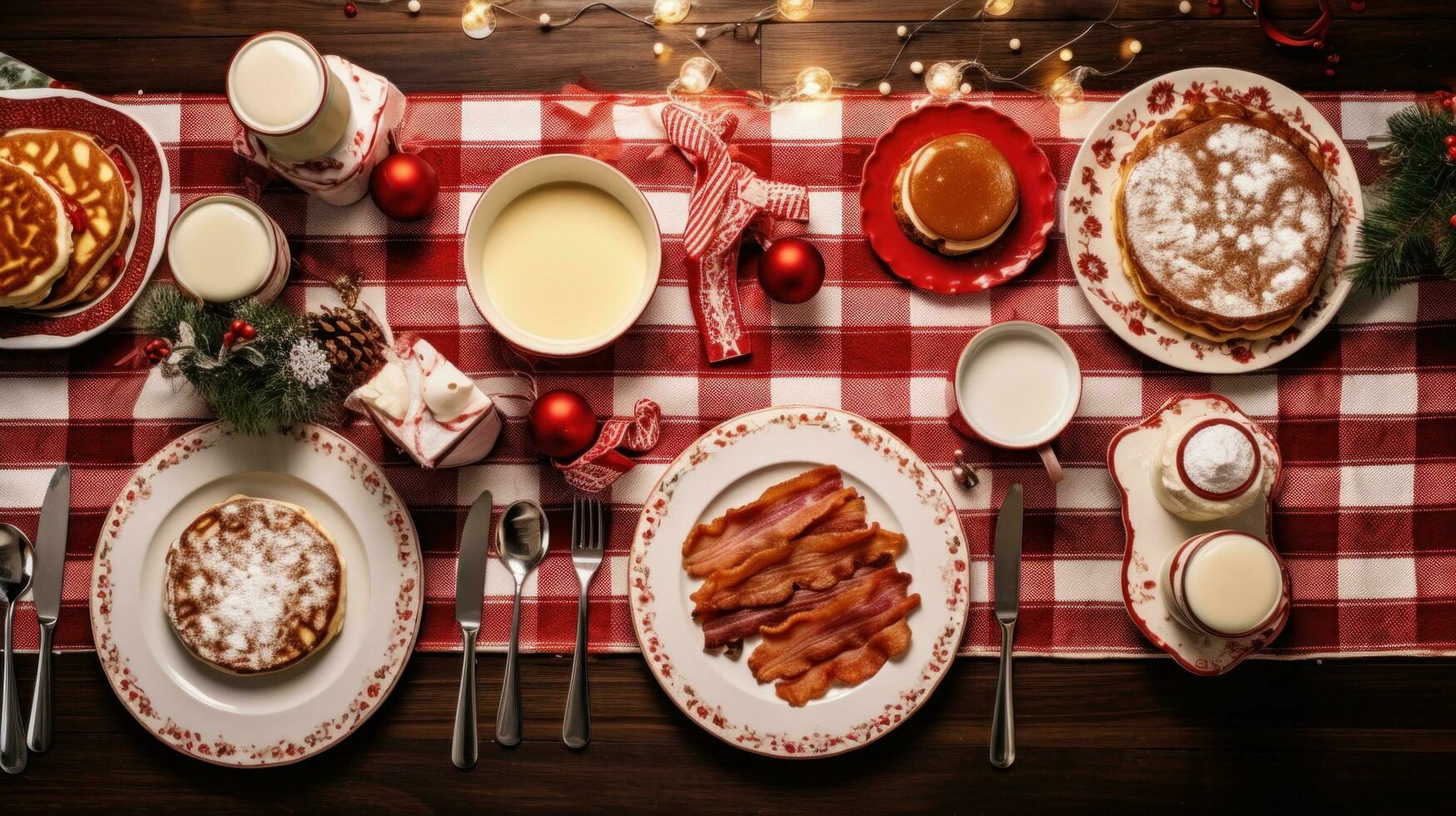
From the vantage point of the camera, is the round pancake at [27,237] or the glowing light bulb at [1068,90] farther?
the glowing light bulb at [1068,90]

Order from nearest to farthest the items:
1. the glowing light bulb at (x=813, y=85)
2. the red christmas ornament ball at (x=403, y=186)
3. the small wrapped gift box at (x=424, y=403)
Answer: the small wrapped gift box at (x=424, y=403), the red christmas ornament ball at (x=403, y=186), the glowing light bulb at (x=813, y=85)

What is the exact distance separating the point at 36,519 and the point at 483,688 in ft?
2.74

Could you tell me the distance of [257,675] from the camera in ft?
4.66

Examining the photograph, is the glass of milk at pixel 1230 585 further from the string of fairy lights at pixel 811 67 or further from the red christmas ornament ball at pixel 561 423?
the red christmas ornament ball at pixel 561 423

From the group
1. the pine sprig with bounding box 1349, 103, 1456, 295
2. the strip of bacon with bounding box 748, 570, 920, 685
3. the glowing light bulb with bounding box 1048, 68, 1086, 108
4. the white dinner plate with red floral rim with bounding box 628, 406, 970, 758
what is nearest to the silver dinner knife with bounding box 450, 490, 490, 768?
the white dinner plate with red floral rim with bounding box 628, 406, 970, 758

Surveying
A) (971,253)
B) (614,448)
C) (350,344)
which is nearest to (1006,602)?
(971,253)

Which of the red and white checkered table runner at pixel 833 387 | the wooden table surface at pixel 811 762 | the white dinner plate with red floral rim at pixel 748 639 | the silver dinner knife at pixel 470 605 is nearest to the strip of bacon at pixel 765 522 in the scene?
the white dinner plate with red floral rim at pixel 748 639

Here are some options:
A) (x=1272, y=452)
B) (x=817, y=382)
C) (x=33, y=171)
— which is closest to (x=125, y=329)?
(x=33, y=171)

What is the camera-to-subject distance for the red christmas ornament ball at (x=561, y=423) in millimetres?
1328

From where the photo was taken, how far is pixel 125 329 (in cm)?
146

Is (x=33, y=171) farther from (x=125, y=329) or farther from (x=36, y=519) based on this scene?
(x=36, y=519)

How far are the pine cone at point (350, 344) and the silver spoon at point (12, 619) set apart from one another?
2.08 ft

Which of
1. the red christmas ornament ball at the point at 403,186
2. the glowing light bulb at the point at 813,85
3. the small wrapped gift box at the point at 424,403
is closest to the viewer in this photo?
the small wrapped gift box at the point at 424,403

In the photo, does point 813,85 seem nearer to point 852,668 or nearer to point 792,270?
point 792,270
